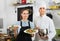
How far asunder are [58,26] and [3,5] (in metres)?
0.41

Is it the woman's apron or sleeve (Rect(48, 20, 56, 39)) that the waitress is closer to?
the woman's apron

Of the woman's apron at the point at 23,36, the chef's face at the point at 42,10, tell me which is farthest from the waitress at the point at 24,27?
the chef's face at the point at 42,10

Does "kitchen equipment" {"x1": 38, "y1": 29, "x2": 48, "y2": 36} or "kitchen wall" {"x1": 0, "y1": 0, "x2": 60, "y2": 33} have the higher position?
"kitchen wall" {"x1": 0, "y1": 0, "x2": 60, "y2": 33}

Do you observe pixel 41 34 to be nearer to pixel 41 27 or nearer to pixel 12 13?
pixel 41 27

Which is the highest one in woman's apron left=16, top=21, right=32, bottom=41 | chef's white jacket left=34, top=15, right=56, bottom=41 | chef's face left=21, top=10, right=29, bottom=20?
chef's face left=21, top=10, right=29, bottom=20

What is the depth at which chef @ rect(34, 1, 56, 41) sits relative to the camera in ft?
3.76

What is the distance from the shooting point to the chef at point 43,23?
45.1 inches

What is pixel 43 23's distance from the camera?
1.16 m

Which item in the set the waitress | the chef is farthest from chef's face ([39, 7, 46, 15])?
the waitress

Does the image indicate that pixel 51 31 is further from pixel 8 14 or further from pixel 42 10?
pixel 8 14

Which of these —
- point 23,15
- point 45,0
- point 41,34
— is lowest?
point 41,34

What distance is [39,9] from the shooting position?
115 cm

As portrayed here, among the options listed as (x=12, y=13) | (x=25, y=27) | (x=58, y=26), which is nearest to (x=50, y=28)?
(x=58, y=26)

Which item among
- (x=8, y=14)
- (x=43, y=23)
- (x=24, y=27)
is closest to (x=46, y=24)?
(x=43, y=23)
